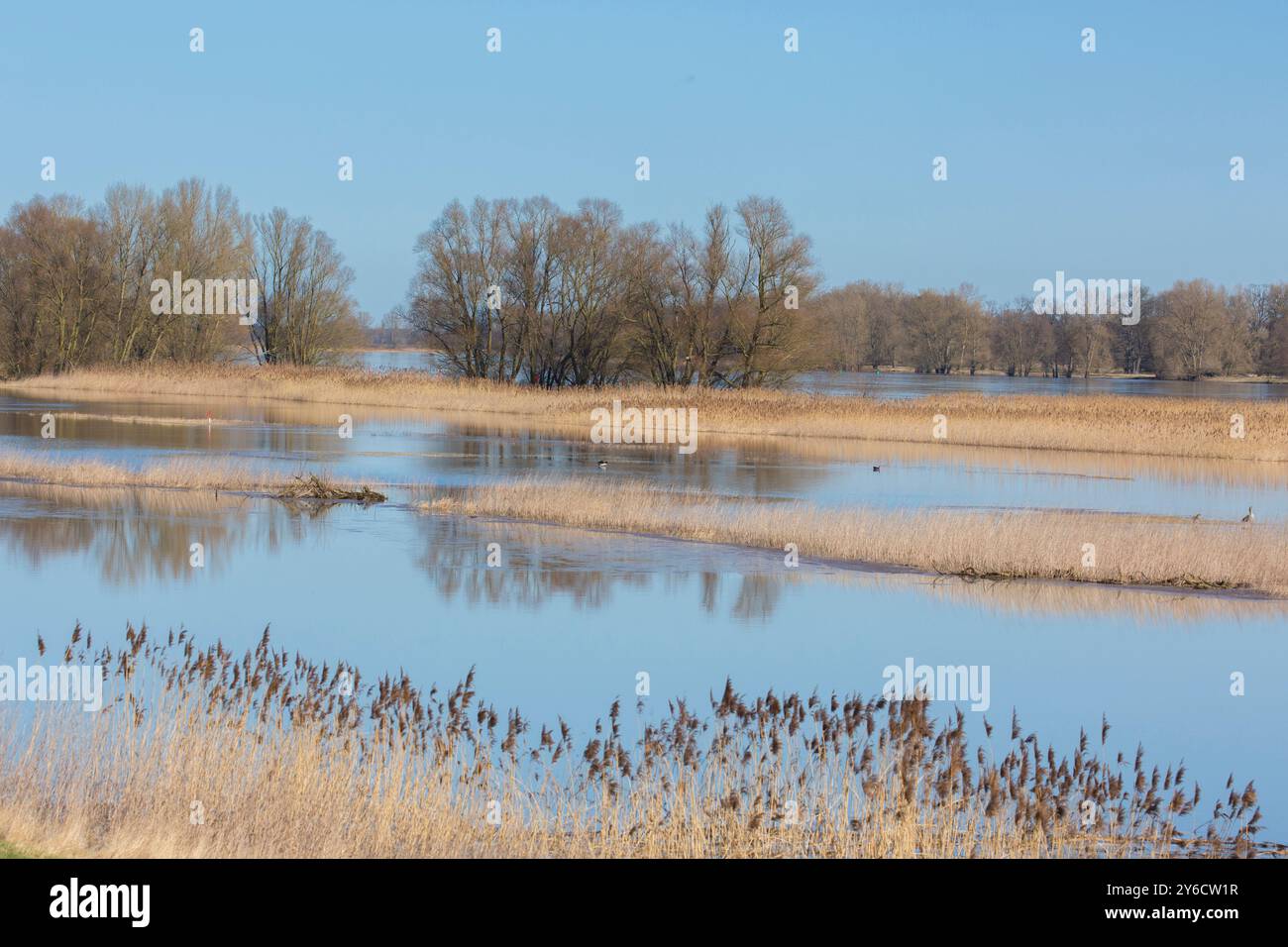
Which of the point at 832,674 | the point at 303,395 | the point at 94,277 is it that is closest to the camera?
the point at 832,674

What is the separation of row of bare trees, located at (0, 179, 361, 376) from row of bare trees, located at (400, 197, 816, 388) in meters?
10.7

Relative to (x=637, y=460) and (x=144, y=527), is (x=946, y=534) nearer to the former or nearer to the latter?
(x=144, y=527)

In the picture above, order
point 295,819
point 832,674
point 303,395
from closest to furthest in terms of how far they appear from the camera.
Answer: point 295,819, point 832,674, point 303,395

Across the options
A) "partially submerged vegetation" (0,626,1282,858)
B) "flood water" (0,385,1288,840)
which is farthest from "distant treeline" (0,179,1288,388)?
"partially submerged vegetation" (0,626,1282,858)

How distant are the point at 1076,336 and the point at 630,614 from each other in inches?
4886

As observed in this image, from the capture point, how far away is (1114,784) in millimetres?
8719

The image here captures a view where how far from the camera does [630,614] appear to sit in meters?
17.2

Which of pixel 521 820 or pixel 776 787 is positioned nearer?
pixel 521 820

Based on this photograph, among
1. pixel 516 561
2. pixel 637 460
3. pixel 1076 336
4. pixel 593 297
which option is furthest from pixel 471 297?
→ pixel 1076 336

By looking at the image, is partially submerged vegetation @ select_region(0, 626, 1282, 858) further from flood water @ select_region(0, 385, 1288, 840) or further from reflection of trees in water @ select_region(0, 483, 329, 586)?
reflection of trees in water @ select_region(0, 483, 329, 586)

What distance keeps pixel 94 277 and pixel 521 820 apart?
7190 centimetres
